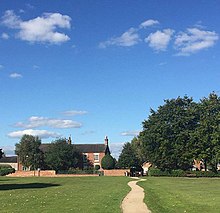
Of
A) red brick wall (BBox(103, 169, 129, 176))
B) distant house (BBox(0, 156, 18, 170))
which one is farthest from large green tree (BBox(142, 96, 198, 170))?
distant house (BBox(0, 156, 18, 170))

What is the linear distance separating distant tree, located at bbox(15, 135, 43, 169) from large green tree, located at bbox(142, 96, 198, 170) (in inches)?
1192

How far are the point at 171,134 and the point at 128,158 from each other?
74.9 feet

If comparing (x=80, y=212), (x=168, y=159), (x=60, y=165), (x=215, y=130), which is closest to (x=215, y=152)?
(x=215, y=130)

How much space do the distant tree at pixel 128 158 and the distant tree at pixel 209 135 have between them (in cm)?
2604

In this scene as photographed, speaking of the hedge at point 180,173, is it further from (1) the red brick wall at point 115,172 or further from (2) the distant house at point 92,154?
(2) the distant house at point 92,154

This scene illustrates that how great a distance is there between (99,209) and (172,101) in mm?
64237

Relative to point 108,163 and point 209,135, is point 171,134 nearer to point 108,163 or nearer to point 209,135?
point 209,135

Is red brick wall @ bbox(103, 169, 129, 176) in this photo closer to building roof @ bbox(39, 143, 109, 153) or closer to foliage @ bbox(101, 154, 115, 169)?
foliage @ bbox(101, 154, 115, 169)

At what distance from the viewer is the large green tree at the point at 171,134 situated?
73.9m

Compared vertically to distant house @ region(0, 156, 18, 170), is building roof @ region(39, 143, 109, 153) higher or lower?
higher

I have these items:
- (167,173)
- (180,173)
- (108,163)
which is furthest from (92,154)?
(180,173)

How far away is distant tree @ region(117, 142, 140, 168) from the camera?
96812 millimetres

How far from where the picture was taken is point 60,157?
9206cm

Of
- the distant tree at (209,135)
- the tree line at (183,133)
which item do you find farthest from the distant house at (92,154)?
the distant tree at (209,135)
